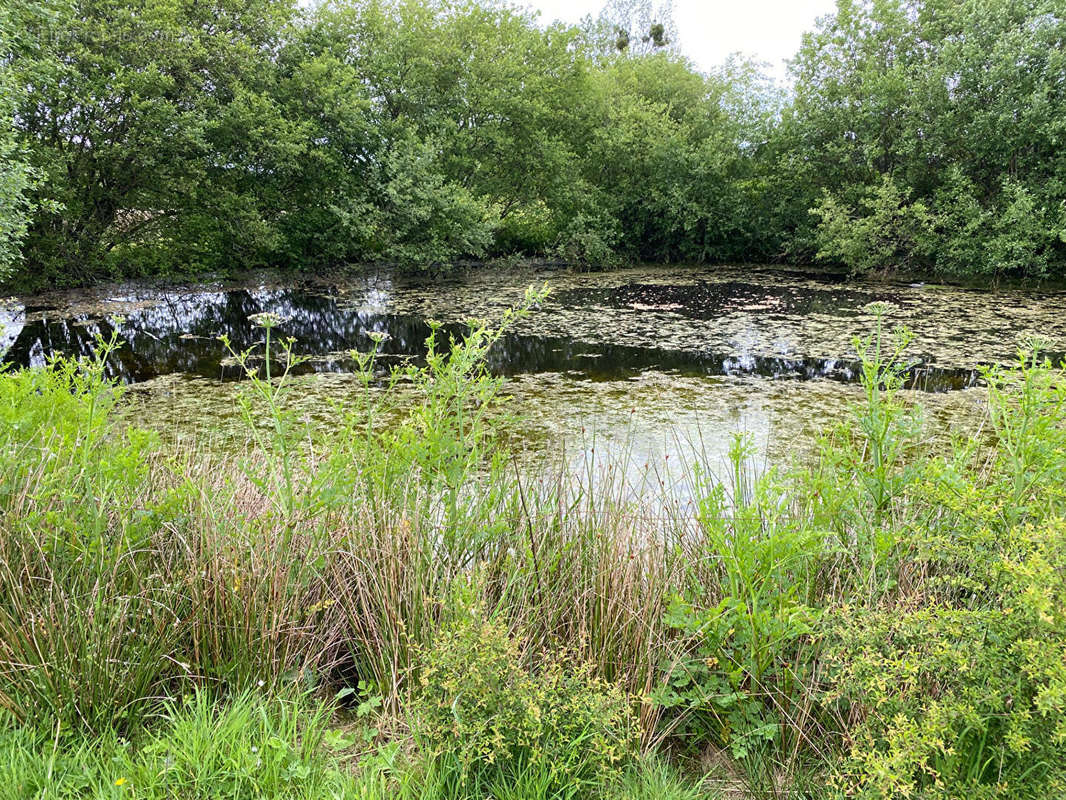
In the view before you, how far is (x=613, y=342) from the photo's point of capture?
8.92 meters

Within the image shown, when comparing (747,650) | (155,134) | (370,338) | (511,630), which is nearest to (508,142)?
(155,134)

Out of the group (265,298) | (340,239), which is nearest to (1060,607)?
(265,298)

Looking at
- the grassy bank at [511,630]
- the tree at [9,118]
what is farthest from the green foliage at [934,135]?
the tree at [9,118]

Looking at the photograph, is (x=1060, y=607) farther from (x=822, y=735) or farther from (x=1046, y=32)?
(x=1046, y=32)

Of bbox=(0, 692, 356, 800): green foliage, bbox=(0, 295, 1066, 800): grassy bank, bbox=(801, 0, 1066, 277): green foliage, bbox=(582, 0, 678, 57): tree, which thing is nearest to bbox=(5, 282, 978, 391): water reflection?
bbox=(801, 0, 1066, 277): green foliage

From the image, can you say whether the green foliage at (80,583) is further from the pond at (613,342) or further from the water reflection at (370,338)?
the water reflection at (370,338)

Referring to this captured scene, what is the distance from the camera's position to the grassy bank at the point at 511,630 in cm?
138

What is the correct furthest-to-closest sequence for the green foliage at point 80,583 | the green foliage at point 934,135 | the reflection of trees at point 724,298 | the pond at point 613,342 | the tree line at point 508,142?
the green foliage at point 934,135, the tree line at point 508,142, the reflection of trees at point 724,298, the pond at point 613,342, the green foliage at point 80,583

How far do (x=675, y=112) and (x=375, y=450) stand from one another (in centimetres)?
2033

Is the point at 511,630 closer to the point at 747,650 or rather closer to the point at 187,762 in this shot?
the point at 747,650

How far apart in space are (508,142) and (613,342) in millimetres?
9689

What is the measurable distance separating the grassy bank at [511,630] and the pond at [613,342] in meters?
0.63

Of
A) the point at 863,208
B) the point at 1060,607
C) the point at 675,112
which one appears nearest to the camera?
the point at 1060,607

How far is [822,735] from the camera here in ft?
5.52
